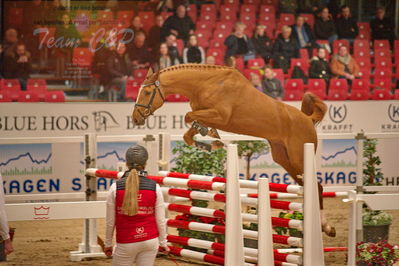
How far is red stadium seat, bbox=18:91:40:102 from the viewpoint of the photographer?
1043 centimetres

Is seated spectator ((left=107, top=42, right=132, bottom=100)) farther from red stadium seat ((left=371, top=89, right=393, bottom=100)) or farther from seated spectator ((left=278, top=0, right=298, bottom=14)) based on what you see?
red stadium seat ((left=371, top=89, right=393, bottom=100))

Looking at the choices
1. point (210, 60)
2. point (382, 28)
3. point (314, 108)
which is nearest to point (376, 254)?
point (314, 108)

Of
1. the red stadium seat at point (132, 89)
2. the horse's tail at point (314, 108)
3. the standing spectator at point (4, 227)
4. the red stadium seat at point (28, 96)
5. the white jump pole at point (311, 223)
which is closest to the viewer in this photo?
the standing spectator at point (4, 227)

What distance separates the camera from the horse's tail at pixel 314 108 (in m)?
6.32

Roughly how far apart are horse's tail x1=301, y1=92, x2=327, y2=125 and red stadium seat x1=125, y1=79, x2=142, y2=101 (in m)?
4.86

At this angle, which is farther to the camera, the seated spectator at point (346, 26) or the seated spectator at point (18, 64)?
the seated spectator at point (346, 26)

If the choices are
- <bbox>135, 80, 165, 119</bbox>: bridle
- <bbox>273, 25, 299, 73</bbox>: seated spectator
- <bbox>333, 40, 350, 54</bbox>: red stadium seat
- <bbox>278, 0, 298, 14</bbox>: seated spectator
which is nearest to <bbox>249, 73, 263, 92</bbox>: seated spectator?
<bbox>273, 25, 299, 73</bbox>: seated spectator

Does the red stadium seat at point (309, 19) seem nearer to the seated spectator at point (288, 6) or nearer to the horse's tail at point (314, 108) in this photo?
the seated spectator at point (288, 6)

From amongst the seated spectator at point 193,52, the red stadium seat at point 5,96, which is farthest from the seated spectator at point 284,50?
the red stadium seat at point 5,96

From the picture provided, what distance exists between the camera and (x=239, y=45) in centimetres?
1166

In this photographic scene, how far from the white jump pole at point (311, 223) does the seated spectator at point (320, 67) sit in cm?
682

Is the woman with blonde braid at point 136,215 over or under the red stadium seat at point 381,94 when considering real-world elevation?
under

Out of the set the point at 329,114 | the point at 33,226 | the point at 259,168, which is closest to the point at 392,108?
the point at 329,114

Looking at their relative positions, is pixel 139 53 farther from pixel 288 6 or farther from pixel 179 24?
pixel 288 6
